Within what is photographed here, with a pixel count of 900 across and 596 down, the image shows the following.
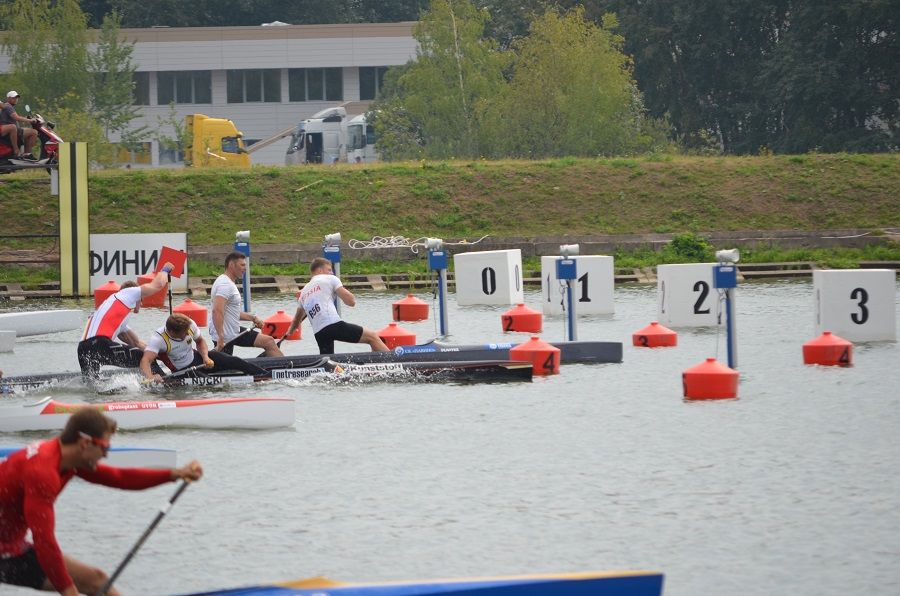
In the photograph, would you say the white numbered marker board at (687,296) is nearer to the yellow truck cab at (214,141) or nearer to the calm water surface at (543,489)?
the calm water surface at (543,489)

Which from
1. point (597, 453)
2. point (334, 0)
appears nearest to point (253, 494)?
point (597, 453)

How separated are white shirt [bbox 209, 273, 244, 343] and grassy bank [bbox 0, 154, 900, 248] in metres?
17.2

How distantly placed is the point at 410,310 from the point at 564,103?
24.0 m

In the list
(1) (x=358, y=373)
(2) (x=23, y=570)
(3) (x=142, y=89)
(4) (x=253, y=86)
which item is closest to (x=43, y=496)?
(2) (x=23, y=570)

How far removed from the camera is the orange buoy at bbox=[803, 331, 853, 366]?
17.9m

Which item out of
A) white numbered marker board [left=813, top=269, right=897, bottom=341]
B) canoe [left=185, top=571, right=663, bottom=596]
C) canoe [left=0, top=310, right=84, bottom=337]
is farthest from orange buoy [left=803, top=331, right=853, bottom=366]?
canoe [left=0, top=310, right=84, bottom=337]

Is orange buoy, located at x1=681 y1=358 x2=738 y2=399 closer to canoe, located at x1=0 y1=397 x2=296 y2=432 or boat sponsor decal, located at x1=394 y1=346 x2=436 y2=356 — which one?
boat sponsor decal, located at x1=394 y1=346 x2=436 y2=356

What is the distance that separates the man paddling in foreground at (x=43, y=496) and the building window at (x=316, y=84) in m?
65.5

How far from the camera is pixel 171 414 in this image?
14430 mm

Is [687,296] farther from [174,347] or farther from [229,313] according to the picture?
[174,347]

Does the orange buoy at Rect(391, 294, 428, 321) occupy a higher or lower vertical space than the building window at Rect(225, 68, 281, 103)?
lower

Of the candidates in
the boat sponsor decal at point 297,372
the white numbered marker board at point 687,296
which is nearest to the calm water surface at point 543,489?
the boat sponsor decal at point 297,372

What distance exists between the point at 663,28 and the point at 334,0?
24.9m

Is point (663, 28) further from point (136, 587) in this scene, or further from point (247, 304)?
point (136, 587)
